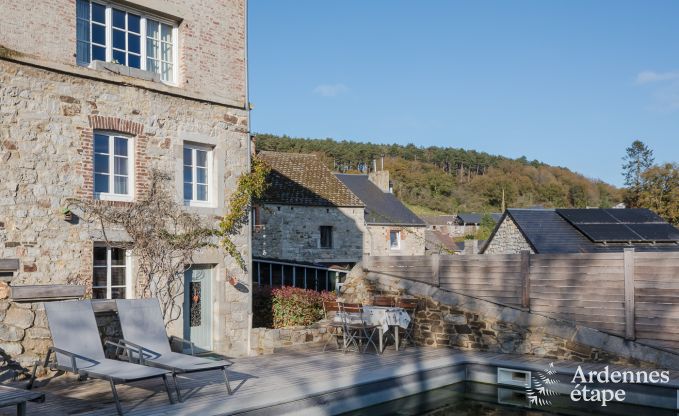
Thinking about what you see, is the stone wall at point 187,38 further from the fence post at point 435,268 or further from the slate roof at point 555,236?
the slate roof at point 555,236

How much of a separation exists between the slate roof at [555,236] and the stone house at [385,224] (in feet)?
34.0

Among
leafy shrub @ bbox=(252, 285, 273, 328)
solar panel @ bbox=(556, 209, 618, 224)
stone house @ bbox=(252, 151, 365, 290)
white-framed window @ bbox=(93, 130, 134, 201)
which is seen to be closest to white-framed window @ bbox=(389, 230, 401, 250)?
stone house @ bbox=(252, 151, 365, 290)

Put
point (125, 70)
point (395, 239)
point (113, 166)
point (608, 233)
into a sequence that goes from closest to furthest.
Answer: point (113, 166) < point (125, 70) < point (608, 233) < point (395, 239)

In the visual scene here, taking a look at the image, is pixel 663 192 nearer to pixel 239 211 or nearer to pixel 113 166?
pixel 239 211

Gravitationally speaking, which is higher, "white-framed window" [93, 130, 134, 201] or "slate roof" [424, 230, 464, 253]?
"white-framed window" [93, 130, 134, 201]

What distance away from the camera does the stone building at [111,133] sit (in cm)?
941

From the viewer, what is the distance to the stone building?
30.9 ft

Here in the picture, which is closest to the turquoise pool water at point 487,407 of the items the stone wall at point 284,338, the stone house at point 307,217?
the stone wall at point 284,338

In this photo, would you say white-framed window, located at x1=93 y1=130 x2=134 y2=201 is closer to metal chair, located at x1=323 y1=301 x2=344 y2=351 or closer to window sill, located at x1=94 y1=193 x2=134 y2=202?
window sill, located at x1=94 y1=193 x2=134 y2=202

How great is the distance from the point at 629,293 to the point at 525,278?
1923 millimetres

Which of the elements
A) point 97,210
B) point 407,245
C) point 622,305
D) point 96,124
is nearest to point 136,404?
point 97,210

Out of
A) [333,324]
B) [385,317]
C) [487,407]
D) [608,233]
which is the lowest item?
[487,407]

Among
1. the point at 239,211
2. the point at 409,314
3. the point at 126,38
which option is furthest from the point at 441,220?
the point at 126,38

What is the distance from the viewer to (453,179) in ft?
327
